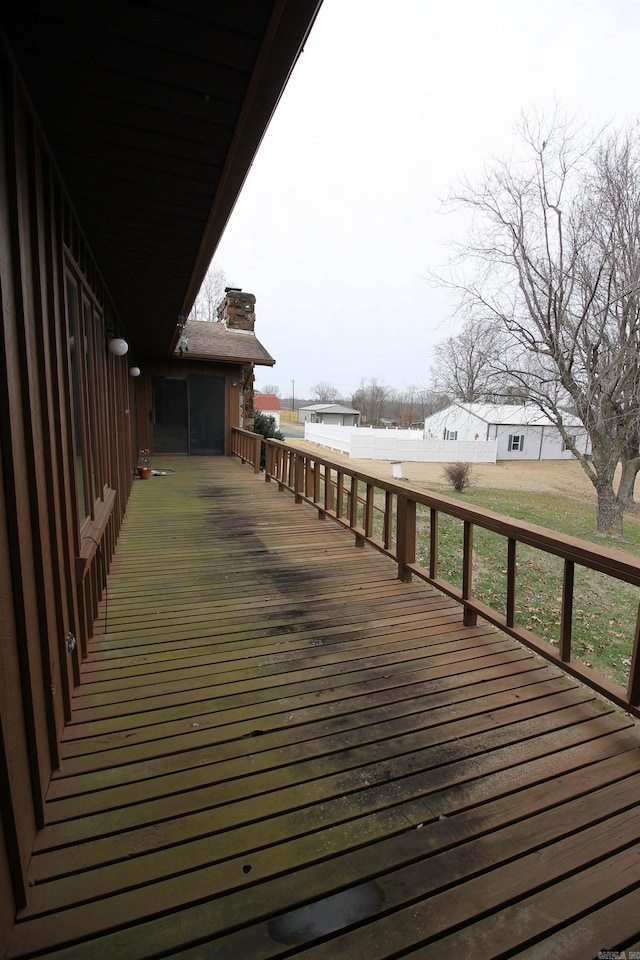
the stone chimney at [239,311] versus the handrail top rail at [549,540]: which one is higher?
the stone chimney at [239,311]

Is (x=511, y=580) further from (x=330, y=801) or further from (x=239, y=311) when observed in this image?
(x=239, y=311)

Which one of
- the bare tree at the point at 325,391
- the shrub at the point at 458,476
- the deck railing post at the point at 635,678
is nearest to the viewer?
the deck railing post at the point at 635,678

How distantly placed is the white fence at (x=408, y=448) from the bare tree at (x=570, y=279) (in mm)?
12471

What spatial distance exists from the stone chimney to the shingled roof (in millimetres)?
181

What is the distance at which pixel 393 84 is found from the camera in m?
5.42

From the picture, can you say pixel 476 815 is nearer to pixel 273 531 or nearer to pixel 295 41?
pixel 295 41

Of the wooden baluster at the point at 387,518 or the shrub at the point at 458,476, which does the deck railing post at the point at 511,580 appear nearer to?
the wooden baluster at the point at 387,518

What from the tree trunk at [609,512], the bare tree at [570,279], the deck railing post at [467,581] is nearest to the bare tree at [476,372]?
the bare tree at [570,279]

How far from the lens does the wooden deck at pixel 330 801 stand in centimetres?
120

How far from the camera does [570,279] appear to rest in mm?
Result: 11016

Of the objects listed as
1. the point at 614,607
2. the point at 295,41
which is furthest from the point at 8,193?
the point at 614,607

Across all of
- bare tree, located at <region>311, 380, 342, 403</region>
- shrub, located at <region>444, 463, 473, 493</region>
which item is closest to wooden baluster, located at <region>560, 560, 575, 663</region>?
shrub, located at <region>444, 463, 473, 493</region>

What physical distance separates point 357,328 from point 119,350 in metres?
40.0

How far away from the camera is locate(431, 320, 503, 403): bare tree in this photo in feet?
40.2
